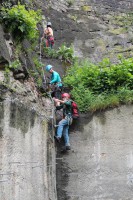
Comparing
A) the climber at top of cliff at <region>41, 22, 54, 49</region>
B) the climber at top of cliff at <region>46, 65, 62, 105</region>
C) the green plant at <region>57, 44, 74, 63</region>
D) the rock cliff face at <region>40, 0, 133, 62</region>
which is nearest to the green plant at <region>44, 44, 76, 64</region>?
the green plant at <region>57, 44, 74, 63</region>

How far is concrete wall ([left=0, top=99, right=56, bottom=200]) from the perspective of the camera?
27.0ft

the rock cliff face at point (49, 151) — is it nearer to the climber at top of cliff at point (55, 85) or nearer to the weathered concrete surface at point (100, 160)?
the weathered concrete surface at point (100, 160)

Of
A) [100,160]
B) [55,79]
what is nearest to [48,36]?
[55,79]

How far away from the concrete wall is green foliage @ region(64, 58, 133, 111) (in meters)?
1.92

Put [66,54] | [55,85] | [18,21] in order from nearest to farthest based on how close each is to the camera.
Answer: [18,21]
[55,85]
[66,54]

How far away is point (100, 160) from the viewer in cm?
998

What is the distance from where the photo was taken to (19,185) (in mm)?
8258

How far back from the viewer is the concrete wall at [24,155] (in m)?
8.23

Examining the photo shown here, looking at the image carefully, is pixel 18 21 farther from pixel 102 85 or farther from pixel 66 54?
pixel 66 54

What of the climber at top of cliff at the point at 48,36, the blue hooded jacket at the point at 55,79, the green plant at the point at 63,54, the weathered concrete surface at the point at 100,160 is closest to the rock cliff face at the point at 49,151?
the weathered concrete surface at the point at 100,160

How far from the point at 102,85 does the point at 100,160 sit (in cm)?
232

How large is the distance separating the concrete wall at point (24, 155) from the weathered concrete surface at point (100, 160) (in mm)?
519

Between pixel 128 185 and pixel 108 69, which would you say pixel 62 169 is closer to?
pixel 128 185

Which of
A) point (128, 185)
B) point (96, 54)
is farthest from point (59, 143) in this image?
point (96, 54)
